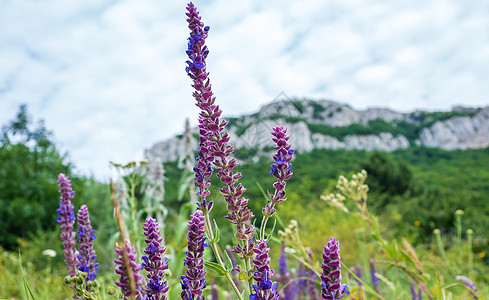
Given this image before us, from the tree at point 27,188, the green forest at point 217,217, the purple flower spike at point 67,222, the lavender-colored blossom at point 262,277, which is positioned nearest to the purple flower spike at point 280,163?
the lavender-colored blossom at point 262,277

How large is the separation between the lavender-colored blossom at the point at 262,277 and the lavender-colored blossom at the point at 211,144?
80 mm

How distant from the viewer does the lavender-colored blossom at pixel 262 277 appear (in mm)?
1076

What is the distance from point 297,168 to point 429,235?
11.6 metres

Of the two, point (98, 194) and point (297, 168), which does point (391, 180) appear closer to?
point (297, 168)

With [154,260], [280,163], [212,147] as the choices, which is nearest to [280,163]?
Answer: [280,163]

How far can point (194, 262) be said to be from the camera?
1.20 meters

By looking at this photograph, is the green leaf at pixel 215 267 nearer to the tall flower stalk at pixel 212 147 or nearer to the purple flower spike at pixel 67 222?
the tall flower stalk at pixel 212 147

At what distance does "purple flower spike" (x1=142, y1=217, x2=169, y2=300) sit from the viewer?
1.12m

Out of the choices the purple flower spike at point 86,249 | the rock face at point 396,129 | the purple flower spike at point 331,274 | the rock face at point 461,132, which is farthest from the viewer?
the rock face at point 461,132

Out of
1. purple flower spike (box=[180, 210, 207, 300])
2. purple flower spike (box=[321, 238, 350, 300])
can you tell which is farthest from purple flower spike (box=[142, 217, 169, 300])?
purple flower spike (box=[321, 238, 350, 300])

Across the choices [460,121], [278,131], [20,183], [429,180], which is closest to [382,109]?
[460,121]

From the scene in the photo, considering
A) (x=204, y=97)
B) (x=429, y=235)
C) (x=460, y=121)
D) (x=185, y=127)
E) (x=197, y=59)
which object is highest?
(x=460, y=121)

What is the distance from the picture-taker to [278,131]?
46.8 inches

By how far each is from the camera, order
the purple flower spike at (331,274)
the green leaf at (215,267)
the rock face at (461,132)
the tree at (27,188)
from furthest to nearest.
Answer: the rock face at (461,132) → the tree at (27,188) → the green leaf at (215,267) → the purple flower spike at (331,274)
